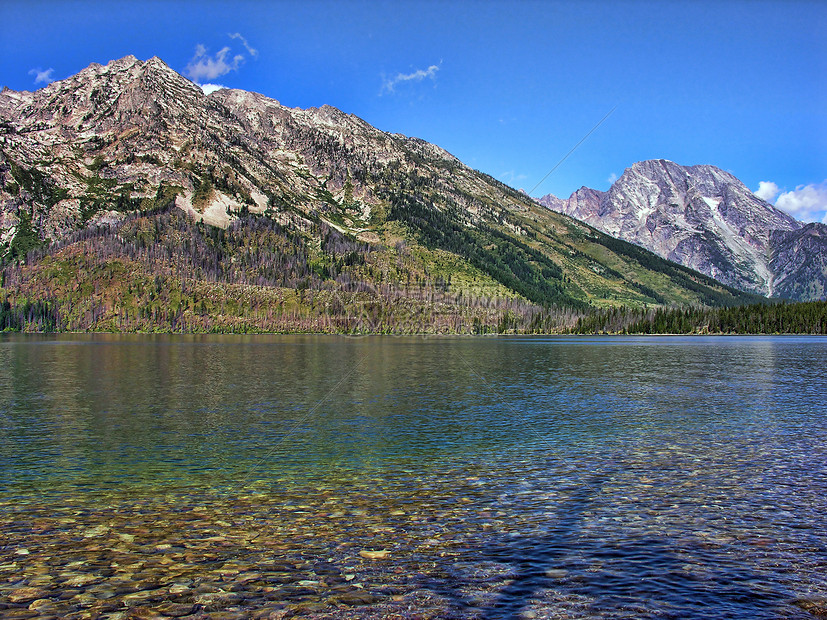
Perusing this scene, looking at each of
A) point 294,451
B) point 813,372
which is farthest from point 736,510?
point 813,372

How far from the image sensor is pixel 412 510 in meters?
21.8

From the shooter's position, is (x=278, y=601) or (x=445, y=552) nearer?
(x=278, y=601)

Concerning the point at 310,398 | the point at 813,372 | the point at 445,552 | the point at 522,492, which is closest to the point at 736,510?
the point at 522,492

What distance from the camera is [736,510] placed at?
21500mm

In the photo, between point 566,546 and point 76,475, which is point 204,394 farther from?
point 566,546

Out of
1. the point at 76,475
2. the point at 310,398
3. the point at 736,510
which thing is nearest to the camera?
the point at 736,510

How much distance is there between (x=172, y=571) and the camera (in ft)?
51.5

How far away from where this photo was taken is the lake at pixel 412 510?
46.8 ft

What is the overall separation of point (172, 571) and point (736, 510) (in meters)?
20.8

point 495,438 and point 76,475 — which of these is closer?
point 76,475

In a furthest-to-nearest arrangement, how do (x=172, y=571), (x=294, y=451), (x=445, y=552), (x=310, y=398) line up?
1. (x=310, y=398)
2. (x=294, y=451)
3. (x=445, y=552)
4. (x=172, y=571)

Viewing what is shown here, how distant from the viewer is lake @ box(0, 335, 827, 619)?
14.3 meters

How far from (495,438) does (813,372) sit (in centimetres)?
7577

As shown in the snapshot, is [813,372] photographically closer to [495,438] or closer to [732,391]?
[732,391]
